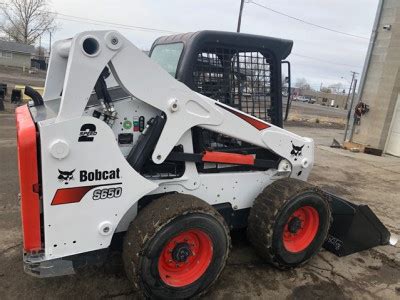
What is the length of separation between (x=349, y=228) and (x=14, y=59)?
63.8m

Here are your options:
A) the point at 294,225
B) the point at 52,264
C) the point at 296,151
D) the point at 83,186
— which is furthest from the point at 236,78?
the point at 52,264

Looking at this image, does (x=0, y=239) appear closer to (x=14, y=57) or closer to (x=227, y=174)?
(x=227, y=174)

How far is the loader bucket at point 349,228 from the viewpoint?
14.5ft

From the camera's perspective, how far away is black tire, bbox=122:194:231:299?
2.89 meters

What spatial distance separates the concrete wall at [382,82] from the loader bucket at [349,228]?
8586 millimetres

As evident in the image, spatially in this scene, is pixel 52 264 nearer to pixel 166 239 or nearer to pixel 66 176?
pixel 66 176

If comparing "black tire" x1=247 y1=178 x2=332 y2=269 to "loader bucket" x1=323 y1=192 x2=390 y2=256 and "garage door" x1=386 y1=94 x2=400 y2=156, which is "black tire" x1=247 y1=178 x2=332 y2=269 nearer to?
"loader bucket" x1=323 y1=192 x2=390 y2=256

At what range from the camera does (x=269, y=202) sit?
3742mm

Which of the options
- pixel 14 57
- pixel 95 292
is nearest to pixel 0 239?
pixel 95 292

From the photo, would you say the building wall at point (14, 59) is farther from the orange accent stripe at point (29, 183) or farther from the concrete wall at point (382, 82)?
the orange accent stripe at point (29, 183)

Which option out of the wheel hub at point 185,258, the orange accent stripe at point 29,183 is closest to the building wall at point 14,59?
the orange accent stripe at point 29,183

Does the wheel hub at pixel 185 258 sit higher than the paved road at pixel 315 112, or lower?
higher

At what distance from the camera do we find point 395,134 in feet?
40.0

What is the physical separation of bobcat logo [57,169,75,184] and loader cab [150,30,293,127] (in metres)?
1.27
